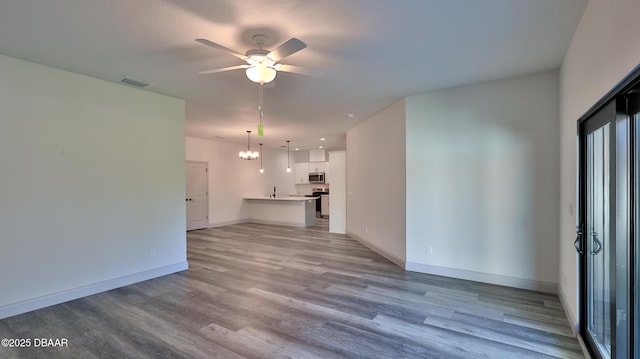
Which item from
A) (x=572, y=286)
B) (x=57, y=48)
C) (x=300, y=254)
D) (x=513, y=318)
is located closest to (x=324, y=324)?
(x=513, y=318)

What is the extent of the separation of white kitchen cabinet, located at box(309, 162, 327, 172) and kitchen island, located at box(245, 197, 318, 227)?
2.83 metres

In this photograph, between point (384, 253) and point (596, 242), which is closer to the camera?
point (596, 242)

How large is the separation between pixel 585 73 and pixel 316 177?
10005 mm

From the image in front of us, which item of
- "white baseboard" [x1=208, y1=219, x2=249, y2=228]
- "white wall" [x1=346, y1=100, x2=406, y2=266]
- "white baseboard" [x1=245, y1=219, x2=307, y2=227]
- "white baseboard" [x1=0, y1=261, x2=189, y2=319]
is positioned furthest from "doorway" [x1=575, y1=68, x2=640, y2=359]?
"white baseboard" [x1=208, y1=219, x2=249, y2=228]

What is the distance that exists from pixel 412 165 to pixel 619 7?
2.97 metres

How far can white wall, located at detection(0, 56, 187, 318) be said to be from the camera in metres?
3.14

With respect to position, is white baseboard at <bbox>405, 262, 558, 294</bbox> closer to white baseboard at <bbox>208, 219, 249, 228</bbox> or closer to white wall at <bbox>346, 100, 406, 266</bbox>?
white wall at <bbox>346, 100, 406, 266</bbox>

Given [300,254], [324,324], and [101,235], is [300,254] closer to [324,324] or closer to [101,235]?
[324,324]

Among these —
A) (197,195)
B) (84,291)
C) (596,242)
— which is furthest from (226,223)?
(596,242)

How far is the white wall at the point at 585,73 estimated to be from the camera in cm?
157

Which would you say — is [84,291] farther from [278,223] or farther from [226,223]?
[278,223]

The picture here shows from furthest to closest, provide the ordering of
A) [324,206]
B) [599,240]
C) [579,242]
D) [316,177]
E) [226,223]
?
[316,177] < [324,206] < [226,223] < [579,242] < [599,240]

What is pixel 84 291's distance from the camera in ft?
11.8

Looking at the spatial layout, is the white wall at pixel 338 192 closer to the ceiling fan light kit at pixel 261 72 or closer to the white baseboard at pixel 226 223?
the white baseboard at pixel 226 223
